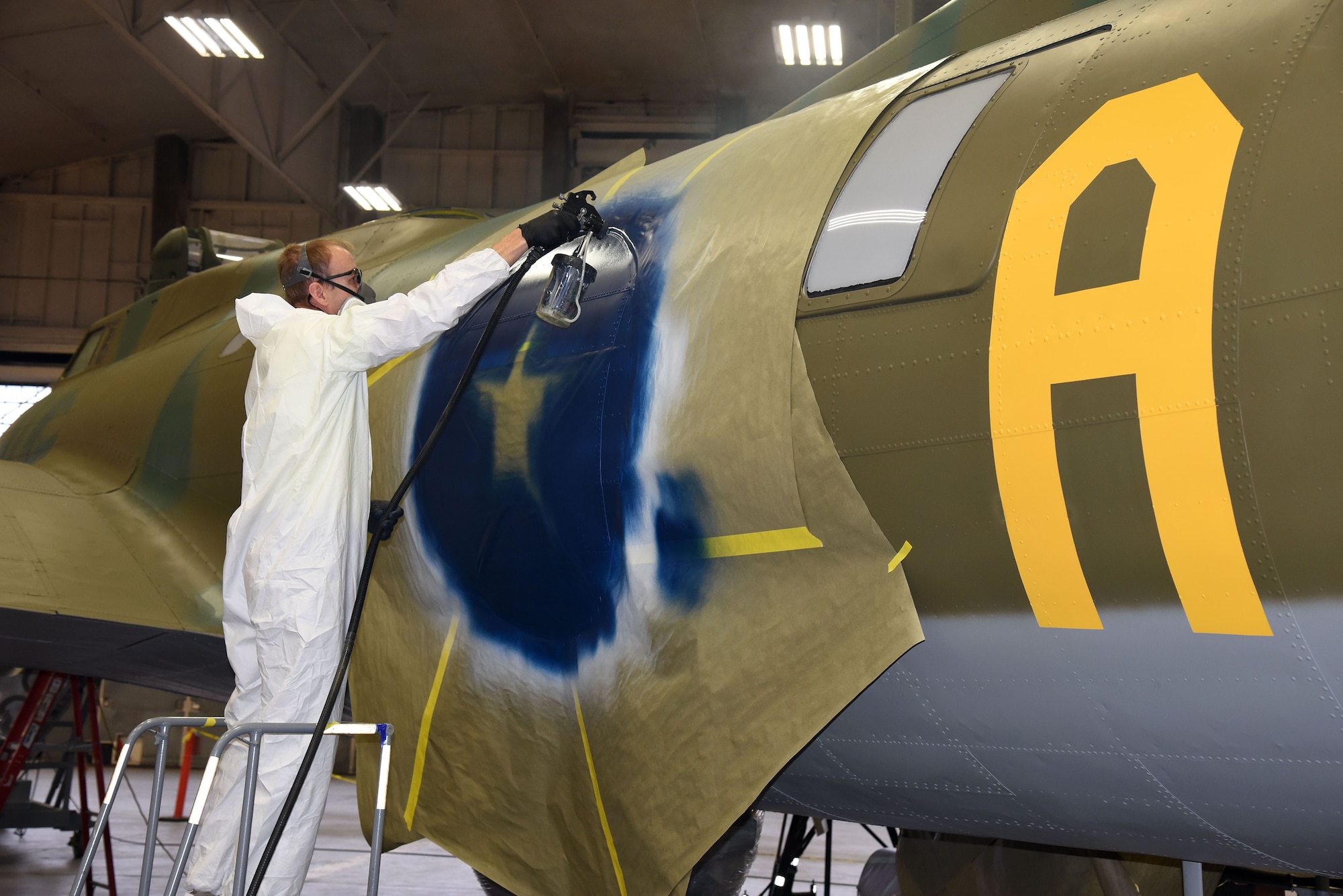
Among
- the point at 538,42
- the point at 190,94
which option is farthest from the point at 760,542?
the point at 538,42

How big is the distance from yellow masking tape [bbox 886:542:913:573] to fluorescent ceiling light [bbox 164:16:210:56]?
15.3 meters

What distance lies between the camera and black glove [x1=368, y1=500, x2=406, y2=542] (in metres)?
3.81

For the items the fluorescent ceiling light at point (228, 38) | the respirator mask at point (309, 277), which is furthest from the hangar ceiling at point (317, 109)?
the respirator mask at point (309, 277)

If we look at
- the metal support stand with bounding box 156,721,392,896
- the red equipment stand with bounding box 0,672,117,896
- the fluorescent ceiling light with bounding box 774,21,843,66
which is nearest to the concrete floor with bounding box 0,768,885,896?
the red equipment stand with bounding box 0,672,117,896

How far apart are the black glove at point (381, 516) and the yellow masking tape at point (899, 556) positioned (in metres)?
1.78

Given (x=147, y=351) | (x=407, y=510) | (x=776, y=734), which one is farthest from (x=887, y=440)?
(x=147, y=351)

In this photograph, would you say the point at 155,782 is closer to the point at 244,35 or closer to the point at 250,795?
the point at 250,795

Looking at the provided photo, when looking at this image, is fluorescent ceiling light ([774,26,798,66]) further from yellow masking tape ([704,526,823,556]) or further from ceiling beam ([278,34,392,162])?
yellow masking tape ([704,526,823,556])

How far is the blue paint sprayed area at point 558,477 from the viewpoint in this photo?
3348 millimetres

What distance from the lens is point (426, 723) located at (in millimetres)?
3852

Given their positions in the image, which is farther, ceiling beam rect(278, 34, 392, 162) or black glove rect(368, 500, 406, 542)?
ceiling beam rect(278, 34, 392, 162)

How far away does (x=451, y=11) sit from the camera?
1873 centimetres

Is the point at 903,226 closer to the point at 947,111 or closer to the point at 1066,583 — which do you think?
the point at 947,111

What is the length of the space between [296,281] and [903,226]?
7.87 ft
